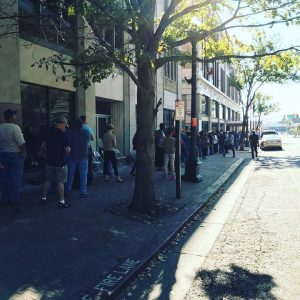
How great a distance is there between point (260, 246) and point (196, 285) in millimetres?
1698

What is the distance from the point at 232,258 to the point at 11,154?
176 inches

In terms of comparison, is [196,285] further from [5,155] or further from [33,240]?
[5,155]

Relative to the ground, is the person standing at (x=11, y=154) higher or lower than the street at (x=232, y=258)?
higher

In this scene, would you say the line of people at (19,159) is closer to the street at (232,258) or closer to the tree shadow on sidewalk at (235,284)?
the street at (232,258)

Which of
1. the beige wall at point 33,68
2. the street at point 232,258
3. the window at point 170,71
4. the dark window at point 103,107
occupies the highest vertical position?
the window at point 170,71

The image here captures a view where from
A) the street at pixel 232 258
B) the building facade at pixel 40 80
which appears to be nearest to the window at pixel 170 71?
the building facade at pixel 40 80

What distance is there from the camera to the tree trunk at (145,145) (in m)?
7.21

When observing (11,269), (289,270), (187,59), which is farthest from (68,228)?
(187,59)

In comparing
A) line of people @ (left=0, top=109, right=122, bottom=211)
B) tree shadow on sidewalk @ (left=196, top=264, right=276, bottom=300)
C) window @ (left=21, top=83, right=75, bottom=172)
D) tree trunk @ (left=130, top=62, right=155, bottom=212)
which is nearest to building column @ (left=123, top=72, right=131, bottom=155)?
window @ (left=21, top=83, right=75, bottom=172)

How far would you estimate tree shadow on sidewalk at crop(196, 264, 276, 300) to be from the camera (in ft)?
12.9

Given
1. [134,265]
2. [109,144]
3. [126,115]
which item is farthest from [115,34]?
[134,265]

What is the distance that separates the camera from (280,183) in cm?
1180

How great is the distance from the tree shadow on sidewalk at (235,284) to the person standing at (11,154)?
4183mm

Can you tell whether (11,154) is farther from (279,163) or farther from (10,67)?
(279,163)
